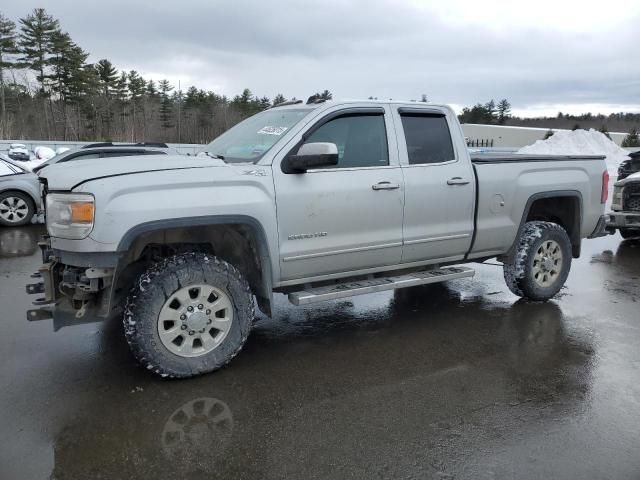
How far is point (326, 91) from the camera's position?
5207 millimetres

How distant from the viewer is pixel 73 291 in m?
3.98

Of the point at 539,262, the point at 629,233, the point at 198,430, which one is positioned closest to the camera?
the point at 198,430

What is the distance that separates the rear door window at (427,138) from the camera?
197 inches

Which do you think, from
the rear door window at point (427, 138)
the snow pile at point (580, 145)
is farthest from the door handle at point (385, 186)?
the snow pile at point (580, 145)

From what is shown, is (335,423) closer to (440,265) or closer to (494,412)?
(494,412)

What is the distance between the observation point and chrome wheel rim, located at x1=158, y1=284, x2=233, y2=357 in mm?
3861

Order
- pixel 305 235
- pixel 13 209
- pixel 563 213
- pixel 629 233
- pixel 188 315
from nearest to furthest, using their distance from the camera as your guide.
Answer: pixel 188 315 → pixel 305 235 → pixel 563 213 → pixel 629 233 → pixel 13 209

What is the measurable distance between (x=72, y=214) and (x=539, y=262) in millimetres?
4757

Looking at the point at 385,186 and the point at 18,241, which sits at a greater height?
the point at 385,186

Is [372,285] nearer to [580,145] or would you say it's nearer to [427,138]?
[427,138]

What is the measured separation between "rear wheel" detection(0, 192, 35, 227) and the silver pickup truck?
7.27 metres

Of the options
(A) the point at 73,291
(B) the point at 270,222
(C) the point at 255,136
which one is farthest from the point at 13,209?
(B) the point at 270,222

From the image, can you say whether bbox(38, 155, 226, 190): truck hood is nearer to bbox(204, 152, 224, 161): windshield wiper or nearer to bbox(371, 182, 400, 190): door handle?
bbox(204, 152, 224, 161): windshield wiper

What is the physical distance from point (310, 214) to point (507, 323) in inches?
99.6
